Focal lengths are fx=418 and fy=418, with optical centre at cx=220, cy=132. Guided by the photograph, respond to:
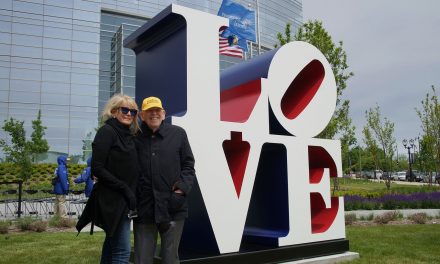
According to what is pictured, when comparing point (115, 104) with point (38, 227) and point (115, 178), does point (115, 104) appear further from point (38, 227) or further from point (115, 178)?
point (38, 227)

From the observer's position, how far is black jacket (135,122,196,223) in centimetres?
355

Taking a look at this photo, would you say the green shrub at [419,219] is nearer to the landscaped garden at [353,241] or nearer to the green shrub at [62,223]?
the landscaped garden at [353,241]

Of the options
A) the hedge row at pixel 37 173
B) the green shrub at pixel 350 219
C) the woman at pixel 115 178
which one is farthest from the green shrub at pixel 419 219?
the hedge row at pixel 37 173

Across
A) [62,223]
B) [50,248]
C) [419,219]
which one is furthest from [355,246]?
[62,223]

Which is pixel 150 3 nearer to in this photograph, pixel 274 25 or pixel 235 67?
pixel 274 25

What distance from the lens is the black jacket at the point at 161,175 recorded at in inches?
140

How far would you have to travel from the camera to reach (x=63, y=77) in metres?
37.7

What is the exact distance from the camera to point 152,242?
12.2ft

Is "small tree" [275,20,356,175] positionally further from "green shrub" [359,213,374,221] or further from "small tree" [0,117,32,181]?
"small tree" [0,117,32,181]

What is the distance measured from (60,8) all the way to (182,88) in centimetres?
3811

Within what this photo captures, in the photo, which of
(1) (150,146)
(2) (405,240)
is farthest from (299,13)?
(1) (150,146)

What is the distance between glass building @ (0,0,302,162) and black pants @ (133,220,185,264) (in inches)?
1397

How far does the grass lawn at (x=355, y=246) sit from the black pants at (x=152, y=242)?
2931 millimetres

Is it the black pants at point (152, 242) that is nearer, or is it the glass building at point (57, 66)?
the black pants at point (152, 242)
